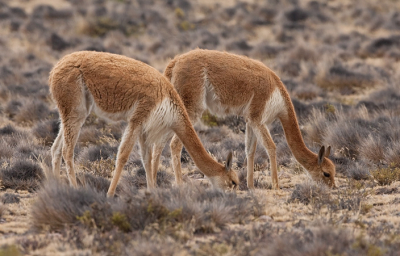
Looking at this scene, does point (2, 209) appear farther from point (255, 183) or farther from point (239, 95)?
point (255, 183)

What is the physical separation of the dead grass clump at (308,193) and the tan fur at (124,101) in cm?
88

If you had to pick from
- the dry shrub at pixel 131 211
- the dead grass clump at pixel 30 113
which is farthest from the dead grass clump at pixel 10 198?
the dead grass clump at pixel 30 113

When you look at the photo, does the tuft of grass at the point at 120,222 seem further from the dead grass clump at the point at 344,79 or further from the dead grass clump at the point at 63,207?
the dead grass clump at the point at 344,79

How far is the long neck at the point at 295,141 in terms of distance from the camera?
7445 mm

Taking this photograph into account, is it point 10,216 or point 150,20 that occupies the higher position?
point 150,20

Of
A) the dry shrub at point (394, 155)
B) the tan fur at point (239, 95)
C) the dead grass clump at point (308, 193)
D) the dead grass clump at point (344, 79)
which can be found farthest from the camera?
the dead grass clump at point (344, 79)

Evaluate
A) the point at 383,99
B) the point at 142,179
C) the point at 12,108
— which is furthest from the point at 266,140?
the point at 12,108

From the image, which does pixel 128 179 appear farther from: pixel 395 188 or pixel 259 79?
pixel 395 188

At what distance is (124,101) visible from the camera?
6.43 m

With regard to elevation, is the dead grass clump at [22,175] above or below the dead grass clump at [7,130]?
below

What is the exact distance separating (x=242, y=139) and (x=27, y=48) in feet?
43.8

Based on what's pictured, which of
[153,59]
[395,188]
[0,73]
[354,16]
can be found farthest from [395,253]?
[354,16]

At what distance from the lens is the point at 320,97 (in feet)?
48.4

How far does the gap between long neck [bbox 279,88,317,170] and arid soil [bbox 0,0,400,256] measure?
52 centimetres
